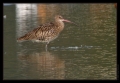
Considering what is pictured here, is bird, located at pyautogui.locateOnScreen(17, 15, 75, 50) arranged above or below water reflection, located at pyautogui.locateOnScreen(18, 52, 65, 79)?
above

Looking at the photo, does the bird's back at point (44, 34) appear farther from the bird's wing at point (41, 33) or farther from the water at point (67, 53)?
the water at point (67, 53)

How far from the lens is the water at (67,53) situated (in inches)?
408

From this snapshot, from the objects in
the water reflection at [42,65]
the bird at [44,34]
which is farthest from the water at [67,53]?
the bird at [44,34]

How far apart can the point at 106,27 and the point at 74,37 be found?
262 centimetres

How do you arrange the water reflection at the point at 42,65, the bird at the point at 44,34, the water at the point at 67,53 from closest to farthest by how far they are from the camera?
the water reflection at the point at 42,65
the water at the point at 67,53
the bird at the point at 44,34

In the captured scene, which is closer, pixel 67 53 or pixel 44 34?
pixel 67 53

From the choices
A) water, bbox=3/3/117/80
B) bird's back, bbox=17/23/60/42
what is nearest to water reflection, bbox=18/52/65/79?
water, bbox=3/3/117/80

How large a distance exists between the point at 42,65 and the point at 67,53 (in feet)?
4.94

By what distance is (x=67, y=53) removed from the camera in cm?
1263

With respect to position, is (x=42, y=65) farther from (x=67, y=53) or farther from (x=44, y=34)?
(x=44, y=34)

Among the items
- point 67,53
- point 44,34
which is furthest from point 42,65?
point 44,34

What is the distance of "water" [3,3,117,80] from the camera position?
1038 cm

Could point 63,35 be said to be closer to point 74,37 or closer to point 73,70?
point 74,37

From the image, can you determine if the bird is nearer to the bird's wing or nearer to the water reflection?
the bird's wing
